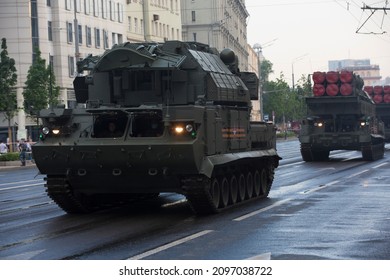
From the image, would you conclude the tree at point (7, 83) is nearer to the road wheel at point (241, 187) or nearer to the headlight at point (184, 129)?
the road wheel at point (241, 187)

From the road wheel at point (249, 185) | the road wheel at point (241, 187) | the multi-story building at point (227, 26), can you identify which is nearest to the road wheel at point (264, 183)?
the road wheel at point (249, 185)

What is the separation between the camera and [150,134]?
16781mm

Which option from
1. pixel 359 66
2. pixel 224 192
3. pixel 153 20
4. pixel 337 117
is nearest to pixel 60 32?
pixel 153 20

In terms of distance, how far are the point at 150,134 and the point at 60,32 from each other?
56.4 meters

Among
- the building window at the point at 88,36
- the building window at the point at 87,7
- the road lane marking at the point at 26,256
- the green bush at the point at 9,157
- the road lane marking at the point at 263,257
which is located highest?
the building window at the point at 87,7

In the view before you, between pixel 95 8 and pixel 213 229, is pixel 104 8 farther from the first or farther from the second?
pixel 213 229

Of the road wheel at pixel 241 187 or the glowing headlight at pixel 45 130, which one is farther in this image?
the road wheel at pixel 241 187

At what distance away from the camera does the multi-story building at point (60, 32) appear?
67125 mm

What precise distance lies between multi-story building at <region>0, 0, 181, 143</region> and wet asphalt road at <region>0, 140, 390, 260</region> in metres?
41.0

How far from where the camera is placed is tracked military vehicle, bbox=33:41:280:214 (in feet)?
53.2

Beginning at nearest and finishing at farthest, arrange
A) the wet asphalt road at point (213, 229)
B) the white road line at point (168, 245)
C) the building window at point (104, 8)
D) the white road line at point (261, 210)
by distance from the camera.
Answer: the white road line at point (168, 245) → the wet asphalt road at point (213, 229) → the white road line at point (261, 210) → the building window at point (104, 8)

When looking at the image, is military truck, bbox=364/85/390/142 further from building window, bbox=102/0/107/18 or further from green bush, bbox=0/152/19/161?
building window, bbox=102/0/107/18

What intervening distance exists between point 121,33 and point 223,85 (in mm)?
63201

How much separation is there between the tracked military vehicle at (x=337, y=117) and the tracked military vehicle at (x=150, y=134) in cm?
1899
